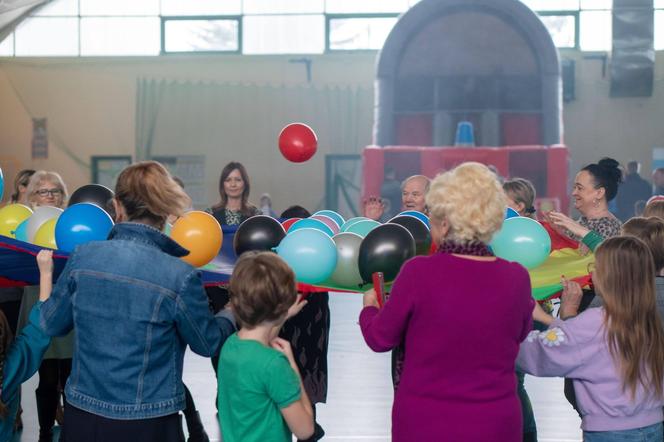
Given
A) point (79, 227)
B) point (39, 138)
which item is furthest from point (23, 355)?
point (39, 138)

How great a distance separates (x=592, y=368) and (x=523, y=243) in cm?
68

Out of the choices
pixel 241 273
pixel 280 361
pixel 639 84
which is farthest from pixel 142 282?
pixel 639 84

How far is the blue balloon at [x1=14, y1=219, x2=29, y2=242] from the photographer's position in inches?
135

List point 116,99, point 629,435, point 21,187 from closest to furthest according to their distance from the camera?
point 629,435 < point 21,187 < point 116,99

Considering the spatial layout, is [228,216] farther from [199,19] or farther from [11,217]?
[199,19]

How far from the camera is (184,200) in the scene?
2428mm

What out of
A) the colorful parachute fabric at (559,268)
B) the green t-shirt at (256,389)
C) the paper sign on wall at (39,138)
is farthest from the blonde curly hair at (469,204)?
the paper sign on wall at (39,138)

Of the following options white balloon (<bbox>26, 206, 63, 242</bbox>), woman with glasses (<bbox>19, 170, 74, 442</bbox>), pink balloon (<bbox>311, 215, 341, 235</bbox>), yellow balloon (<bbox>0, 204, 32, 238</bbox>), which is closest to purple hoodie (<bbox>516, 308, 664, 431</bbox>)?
pink balloon (<bbox>311, 215, 341, 235</bbox>)

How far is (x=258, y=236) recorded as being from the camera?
333 centimetres

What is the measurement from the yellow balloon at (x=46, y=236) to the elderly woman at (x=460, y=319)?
4.68ft

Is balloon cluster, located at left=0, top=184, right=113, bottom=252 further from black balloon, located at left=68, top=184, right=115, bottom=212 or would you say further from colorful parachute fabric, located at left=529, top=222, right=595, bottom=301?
colorful parachute fabric, located at left=529, top=222, right=595, bottom=301

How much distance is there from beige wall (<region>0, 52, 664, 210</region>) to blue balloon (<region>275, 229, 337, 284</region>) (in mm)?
11928

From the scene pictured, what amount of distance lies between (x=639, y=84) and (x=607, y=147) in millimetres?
1176

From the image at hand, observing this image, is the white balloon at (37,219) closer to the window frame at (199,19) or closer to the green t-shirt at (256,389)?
the green t-shirt at (256,389)
